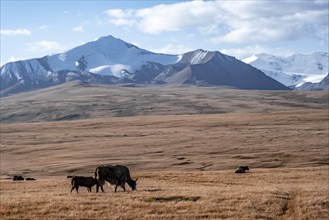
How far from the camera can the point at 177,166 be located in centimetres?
7719

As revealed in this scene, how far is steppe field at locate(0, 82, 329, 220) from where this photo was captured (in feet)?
86.9

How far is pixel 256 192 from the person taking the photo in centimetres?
3103

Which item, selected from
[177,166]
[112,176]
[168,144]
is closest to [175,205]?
[112,176]

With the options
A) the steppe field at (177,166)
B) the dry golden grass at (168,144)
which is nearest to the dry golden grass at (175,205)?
the steppe field at (177,166)

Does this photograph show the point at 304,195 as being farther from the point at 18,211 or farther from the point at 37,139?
the point at 37,139

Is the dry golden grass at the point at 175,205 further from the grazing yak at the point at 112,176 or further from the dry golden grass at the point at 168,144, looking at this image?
the dry golden grass at the point at 168,144

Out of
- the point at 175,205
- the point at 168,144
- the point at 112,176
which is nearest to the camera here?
the point at 175,205

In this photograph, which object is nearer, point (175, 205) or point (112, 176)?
point (175, 205)

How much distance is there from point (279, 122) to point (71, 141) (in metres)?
54.7

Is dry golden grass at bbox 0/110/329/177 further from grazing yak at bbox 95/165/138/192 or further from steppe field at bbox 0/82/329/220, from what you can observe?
grazing yak at bbox 95/165/138/192

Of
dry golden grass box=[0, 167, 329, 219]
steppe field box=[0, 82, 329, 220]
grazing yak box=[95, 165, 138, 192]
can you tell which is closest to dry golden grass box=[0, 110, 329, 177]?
steppe field box=[0, 82, 329, 220]

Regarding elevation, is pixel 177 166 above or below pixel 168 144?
above

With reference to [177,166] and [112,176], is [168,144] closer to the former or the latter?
[177,166]

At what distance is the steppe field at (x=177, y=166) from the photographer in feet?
86.9
